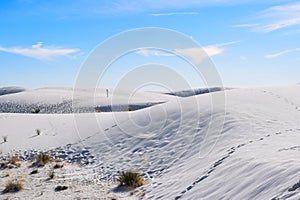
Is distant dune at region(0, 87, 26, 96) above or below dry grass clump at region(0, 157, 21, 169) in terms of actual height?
above

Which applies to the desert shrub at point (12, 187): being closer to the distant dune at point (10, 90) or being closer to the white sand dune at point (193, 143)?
the white sand dune at point (193, 143)

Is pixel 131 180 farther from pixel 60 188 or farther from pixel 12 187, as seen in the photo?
pixel 12 187

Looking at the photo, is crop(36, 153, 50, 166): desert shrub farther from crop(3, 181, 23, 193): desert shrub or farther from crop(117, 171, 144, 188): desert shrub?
crop(117, 171, 144, 188): desert shrub

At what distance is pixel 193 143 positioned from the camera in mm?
12242

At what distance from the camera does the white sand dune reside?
702 centimetres

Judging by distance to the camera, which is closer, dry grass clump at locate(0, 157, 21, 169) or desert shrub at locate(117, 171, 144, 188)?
desert shrub at locate(117, 171, 144, 188)

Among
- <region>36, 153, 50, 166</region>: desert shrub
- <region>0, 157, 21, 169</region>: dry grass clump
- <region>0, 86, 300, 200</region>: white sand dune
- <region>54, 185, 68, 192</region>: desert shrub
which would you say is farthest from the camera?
<region>36, 153, 50, 166</region>: desert shrub

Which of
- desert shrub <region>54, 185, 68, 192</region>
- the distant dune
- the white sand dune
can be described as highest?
the distant dune

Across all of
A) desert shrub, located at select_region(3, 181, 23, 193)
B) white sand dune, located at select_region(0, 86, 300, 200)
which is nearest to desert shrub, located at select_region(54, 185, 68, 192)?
white sand dune, located at select_region(0, 86, 300, 200)

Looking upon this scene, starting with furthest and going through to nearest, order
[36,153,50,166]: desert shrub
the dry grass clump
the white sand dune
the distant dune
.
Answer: the distant dune
[36,153,50,166]: desert shrub
the dry grass clump
the white sand dune

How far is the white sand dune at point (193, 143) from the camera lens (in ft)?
23.0

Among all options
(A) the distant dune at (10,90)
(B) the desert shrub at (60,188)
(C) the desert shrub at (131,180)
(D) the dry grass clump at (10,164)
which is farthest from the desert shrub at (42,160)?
(A) the distant dune at (10,90)

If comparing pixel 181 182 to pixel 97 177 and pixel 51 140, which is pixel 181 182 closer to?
pixel 97 177

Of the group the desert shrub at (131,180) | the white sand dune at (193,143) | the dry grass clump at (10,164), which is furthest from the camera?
the dry grass clump at (10,164)
